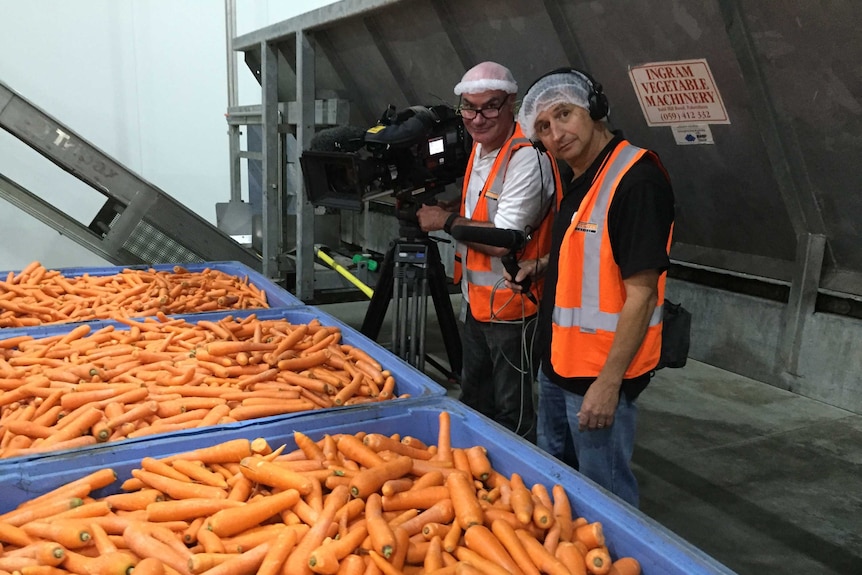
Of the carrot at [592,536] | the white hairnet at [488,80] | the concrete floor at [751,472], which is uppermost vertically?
the white hairnet at [488,80]

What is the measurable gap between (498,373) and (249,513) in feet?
4.16

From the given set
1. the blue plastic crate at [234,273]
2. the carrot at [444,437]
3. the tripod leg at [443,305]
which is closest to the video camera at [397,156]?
the tripod leg at [443,305]

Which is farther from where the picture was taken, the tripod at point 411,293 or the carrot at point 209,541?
the tripod at point 411,293

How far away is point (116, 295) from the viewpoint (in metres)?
3.02

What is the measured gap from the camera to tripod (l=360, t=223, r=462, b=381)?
274 cm

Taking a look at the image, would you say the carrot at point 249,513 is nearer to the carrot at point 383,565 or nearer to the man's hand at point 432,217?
the carrot at point 383,565

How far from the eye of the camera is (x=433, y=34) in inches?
143

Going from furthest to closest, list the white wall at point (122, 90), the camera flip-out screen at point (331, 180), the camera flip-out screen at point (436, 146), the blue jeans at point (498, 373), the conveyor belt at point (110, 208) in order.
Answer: the white wall at point (122, 90), the conveyor belt at point (110, 208), the camera flip-out screen at point (331, 180), the camera flip-out screen at point (436, 146), the blue jeans at point (498, 373)

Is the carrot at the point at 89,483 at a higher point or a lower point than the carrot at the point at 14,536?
higher

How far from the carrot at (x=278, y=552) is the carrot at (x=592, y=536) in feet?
Answer: 1.91

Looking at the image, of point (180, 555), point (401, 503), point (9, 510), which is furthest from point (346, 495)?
point (9, 510)

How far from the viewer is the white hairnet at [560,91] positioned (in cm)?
163

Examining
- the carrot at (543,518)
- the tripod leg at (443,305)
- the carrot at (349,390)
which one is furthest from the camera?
the tripod leg at (443,305)

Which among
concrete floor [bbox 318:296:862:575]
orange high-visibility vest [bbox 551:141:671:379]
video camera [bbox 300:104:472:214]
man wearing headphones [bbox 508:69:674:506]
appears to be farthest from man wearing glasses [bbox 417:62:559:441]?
concrete floor [bbox 318:296:862:575]
